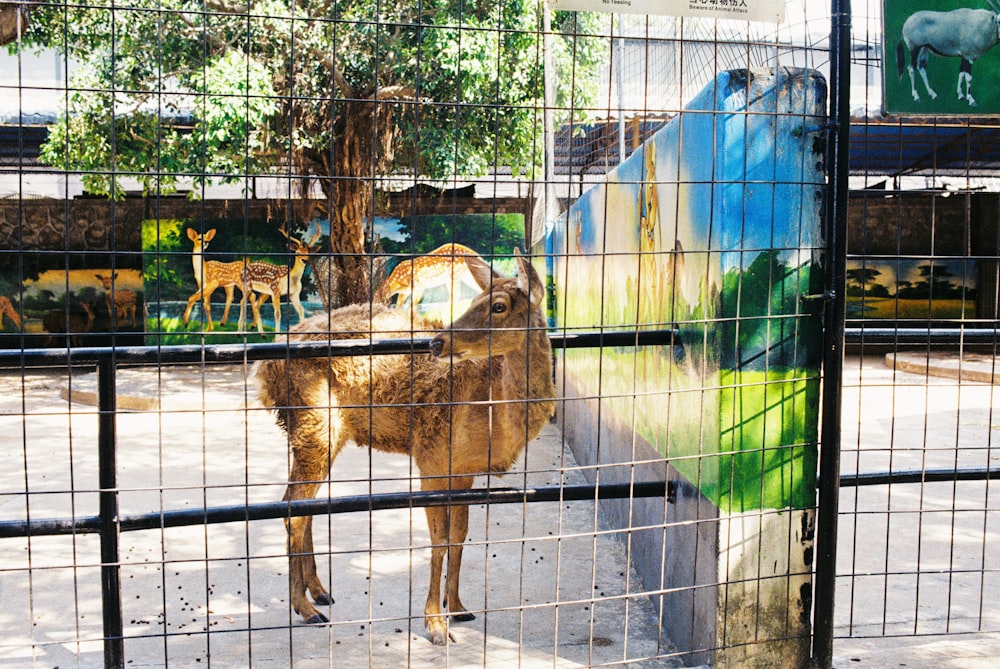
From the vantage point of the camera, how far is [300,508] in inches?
125

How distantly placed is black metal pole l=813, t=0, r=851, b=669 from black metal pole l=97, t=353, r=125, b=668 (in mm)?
2707

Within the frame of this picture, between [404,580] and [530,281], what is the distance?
2149 millimetres

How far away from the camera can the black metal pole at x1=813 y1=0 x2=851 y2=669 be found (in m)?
3.31

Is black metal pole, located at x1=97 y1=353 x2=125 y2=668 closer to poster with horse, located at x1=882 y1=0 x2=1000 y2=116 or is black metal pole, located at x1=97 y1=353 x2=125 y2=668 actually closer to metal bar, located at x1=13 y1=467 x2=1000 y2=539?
metal bar, located at x1=13 y1=467 x2=1000 y2=539

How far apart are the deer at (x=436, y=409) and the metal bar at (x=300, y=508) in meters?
0.54

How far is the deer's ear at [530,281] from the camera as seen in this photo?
12.6 ft

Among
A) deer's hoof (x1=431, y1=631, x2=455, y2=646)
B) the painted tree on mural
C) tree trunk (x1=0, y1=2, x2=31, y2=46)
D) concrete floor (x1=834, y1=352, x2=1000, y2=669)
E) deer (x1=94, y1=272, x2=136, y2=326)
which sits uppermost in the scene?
the painted tree on mural

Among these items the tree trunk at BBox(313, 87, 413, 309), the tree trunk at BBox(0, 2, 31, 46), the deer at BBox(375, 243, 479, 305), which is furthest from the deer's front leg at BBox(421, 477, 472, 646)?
the deer at BBox(375, 243, 479, 305)

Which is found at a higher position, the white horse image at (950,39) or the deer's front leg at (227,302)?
the white horse image at (950,39)

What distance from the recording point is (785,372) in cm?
347

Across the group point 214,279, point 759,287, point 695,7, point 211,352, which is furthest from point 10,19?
point 214,279

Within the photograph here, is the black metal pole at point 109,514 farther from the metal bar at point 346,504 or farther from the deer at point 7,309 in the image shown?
the deer at point 7,309

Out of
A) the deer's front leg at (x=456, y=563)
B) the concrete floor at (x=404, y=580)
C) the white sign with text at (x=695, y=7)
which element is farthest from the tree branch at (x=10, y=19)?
the deer's front leg at (x=456, y=563)

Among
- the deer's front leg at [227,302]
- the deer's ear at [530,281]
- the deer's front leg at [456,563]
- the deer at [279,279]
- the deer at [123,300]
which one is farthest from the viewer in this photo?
the deer at [123,300]
